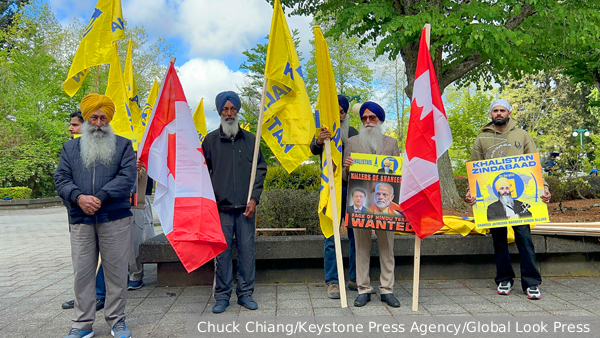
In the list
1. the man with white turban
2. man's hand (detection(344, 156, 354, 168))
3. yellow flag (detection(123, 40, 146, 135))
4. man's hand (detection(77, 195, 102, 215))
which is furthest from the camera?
yellow flag (detection(123, 40, 146, 135))

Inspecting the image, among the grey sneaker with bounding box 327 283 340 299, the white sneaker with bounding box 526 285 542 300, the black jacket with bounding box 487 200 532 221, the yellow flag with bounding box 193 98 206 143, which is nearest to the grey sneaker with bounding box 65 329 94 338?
the grey sneaker with bounding box 327 283 340 299

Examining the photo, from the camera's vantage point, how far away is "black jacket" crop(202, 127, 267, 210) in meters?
4.54

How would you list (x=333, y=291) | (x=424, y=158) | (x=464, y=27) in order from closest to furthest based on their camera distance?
(x=424, y=158) < (x=333, y=291) < (x=464, y=27)

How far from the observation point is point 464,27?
7273 millimetres

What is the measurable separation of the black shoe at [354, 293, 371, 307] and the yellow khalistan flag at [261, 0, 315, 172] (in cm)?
172

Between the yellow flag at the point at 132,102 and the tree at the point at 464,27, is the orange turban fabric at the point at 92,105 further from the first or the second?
the tree at the point at 464,27

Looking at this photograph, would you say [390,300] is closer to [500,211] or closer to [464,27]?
[500,211]

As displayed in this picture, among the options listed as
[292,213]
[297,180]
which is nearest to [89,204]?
[292,213]

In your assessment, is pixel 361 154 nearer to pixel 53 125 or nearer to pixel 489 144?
pixel 489 144

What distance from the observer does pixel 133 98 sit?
6422 mm

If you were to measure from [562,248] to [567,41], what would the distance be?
442 centimetres

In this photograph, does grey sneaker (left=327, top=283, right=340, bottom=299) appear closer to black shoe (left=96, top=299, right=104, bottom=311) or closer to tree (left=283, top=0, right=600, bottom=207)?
black shoe (left=96, top=299, right=104, bottom=311)

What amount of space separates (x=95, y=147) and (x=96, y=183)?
1.04 feet

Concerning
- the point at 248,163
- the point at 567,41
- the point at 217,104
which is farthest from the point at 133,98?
the point at 567,41
